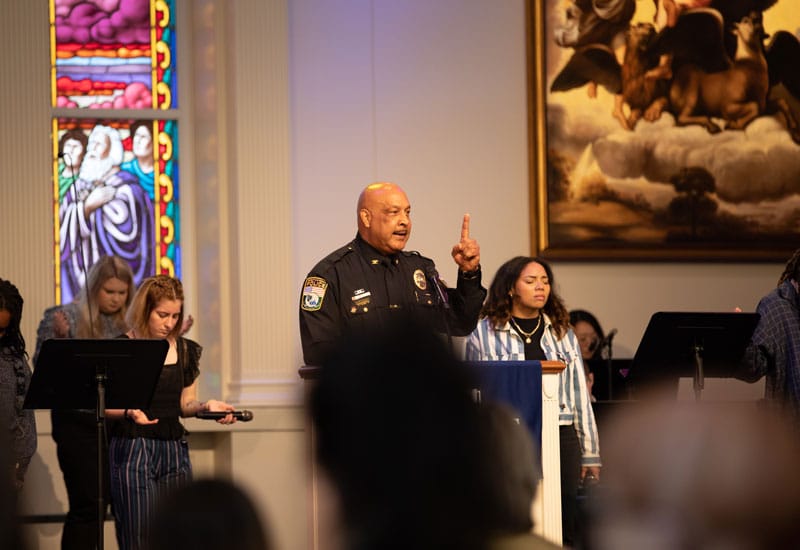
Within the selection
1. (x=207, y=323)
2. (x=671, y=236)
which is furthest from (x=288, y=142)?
(x=671, y=236)

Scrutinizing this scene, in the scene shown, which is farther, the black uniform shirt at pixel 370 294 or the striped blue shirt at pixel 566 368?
the striped blue shirt at pixel 566 368

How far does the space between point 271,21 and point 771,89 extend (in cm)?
381

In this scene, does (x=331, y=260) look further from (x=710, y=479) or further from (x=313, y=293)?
(x=710, y=479)

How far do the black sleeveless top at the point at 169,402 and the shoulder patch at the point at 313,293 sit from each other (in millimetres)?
832

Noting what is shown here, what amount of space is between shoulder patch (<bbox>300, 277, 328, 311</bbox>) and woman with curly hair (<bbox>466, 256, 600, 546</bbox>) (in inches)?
42.0

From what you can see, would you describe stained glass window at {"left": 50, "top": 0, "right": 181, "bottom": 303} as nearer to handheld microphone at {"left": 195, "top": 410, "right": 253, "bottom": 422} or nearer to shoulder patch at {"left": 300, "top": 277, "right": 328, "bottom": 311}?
handheld microphone at {"left": 195, "top": 410, "right": 253, "bottom": 422}

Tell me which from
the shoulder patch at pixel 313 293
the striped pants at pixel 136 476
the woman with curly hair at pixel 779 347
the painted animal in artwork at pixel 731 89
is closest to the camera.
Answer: the shoulder patch at pixel 313 293

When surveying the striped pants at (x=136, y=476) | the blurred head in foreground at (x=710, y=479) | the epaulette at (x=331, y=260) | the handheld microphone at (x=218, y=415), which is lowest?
the striped pants at (x=136, y=476)

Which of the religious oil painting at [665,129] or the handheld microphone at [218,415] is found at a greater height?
the religious oil painting at [665,129]

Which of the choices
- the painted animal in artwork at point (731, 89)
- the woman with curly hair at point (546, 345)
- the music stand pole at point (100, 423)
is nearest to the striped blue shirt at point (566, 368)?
the woman with curly hair at point (546, 345)

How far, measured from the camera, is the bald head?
5738mm

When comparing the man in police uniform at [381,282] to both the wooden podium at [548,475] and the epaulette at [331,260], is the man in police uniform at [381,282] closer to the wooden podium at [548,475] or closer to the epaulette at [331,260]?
the epaulette at [331,260]

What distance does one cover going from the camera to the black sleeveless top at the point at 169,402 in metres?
5.82

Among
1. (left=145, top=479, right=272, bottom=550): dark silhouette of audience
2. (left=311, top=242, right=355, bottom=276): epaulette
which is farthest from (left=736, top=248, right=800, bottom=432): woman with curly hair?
(left=145, top=479, right=272, bottom=550): dark silhouette of audience
